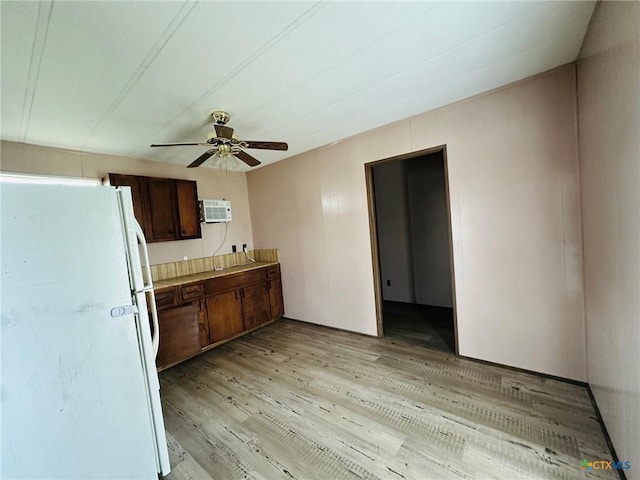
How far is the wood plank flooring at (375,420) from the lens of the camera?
1.46 meters

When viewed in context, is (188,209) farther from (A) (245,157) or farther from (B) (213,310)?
(A) (245,157)

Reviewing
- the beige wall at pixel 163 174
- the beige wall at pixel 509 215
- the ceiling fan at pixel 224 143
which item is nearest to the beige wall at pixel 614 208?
the beige wall at pixel 509 215

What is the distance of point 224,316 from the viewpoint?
10.8 ft

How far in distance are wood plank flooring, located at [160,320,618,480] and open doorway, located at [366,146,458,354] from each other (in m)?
1.19

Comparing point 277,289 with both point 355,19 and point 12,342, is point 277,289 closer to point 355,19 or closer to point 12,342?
point 12,342

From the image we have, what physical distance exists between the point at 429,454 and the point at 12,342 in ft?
7.14

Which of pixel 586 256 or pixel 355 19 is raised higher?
pixel 355 19

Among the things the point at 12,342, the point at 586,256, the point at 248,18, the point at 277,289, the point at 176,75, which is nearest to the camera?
the point at 12,342

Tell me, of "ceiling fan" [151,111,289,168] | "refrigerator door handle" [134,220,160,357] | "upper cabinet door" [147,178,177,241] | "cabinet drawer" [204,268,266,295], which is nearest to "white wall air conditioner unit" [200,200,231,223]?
"upper cabinet door" [147,178,177,241]

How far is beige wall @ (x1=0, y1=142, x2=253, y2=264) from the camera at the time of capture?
2.46 m

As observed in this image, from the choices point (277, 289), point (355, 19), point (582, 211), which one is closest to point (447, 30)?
point (355, 19)

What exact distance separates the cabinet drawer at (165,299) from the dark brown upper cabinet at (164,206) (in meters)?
0.73

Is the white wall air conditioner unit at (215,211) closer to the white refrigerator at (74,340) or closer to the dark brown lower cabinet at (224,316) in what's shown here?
the dark brown lower cabinet at (224,316)

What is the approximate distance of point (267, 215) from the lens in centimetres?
415
